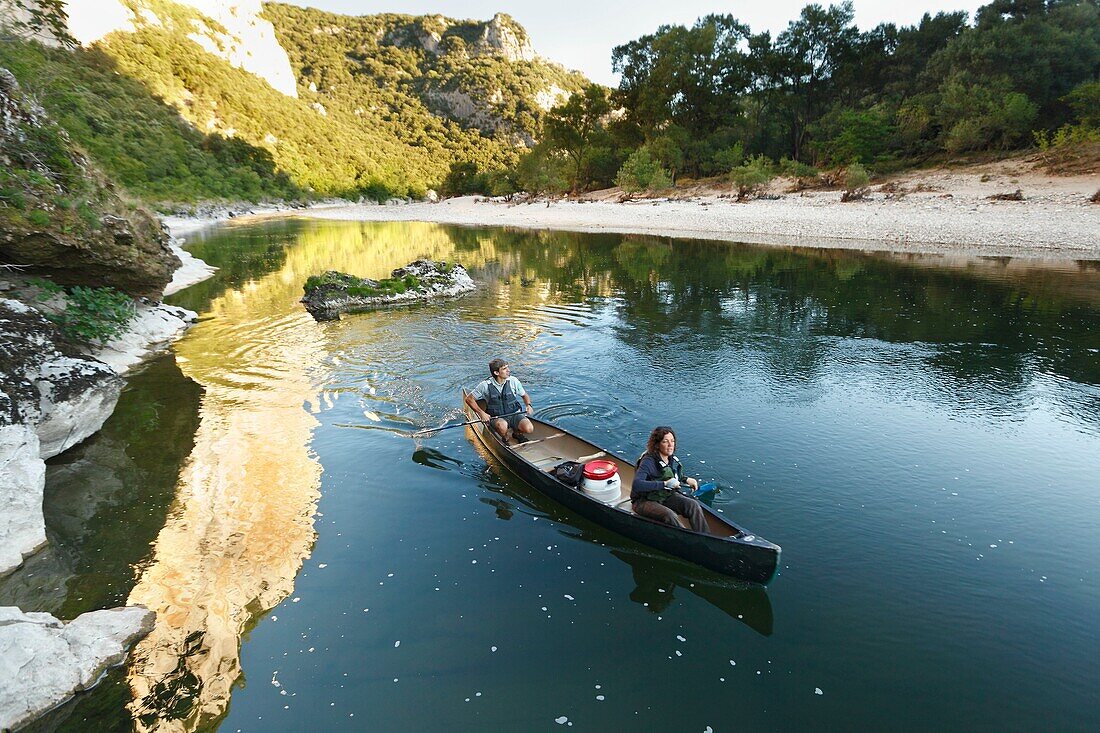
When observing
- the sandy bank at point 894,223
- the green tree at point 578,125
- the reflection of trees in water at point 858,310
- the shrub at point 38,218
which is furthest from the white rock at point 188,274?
the green tree at point 578,125

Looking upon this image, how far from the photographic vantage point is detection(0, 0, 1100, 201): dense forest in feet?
144

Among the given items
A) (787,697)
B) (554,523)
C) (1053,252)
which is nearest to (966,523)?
(787,697)

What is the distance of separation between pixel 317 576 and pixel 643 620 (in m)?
4.10

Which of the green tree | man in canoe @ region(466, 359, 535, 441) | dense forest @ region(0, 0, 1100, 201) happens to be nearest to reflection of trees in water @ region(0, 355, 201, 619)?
man in canoe @ region(466, 359, 535, 441)

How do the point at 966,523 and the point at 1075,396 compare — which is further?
the point at 1075,396

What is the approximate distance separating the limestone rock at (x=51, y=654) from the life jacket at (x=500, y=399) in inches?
232

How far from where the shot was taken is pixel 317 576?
7113 millimetres

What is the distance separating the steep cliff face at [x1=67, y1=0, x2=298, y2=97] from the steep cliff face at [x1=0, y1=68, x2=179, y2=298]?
112747 millimetres

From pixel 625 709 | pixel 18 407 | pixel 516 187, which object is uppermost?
pixel 516 187

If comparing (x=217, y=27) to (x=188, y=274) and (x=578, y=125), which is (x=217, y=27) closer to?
(x=578, y=125)

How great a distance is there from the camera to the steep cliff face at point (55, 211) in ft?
36.5

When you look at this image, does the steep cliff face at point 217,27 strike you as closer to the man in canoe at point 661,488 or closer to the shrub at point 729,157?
the shrub at point 729,157

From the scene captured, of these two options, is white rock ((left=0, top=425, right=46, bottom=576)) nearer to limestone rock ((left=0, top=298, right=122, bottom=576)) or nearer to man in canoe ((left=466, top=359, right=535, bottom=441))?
limestone rock ((left=0, top=298, right=122, bottom=576))

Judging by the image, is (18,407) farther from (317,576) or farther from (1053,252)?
(1053,252)
